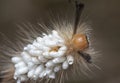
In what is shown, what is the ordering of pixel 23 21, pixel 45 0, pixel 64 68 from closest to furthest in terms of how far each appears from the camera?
pixel 64 68, pixel 23 21, pixel 45 0

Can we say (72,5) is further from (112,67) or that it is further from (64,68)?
A: (64,68)


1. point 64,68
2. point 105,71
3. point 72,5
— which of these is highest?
point 72,5

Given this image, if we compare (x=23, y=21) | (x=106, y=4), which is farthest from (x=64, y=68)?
(x=106, y=4)

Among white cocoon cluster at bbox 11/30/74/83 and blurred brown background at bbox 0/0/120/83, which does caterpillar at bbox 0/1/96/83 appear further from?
blurred brown background at bbox 0/0/120/83

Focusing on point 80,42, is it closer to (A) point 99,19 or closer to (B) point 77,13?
(B) point 77,13

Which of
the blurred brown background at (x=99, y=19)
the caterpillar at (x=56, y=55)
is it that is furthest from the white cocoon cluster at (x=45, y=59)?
the blurred brown background at (x=99, y=19)

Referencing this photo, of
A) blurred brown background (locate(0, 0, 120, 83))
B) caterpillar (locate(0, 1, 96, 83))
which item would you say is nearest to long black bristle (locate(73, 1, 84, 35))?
caterpillar (locate(0, 1, 96, 83))

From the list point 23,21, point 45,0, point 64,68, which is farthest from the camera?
point 45,0

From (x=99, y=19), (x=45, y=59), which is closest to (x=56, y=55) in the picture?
(x=45, y=59)
